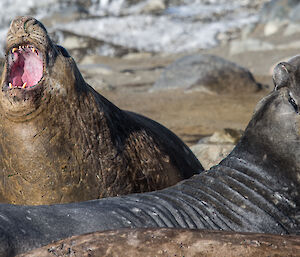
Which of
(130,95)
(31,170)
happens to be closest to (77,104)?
(31,170)

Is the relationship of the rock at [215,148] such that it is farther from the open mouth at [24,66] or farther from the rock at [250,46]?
the rock at [250,46]

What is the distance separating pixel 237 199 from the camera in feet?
11.1

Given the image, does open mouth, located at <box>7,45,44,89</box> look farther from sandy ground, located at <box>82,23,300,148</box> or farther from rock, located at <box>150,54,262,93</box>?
rock, located at <box>150,54,262,93</box>

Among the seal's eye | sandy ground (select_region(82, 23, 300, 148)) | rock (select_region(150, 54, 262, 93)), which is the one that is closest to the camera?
the seal's eye

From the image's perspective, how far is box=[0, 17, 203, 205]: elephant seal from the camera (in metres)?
4.18

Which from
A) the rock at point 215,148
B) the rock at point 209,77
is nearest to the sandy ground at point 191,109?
the rock at point 209,77

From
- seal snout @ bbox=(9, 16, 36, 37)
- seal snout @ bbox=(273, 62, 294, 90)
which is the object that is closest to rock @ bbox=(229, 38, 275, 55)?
seal snout @ bbox=(9, 16, 36, 37)

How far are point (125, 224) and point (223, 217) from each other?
0.51 m

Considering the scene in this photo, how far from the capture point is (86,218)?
3.00m

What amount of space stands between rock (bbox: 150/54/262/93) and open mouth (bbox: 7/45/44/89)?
8409 mm

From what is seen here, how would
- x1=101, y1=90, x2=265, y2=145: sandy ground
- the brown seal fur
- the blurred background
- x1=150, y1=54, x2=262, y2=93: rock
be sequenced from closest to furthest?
the brown seal fur → x1=101, y1=90, x2=265, y2=145: sandy ground → the blurred background → x1=150, y1=54, x2=262, y2=93: rock

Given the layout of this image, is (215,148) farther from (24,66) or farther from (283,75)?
(283,75)

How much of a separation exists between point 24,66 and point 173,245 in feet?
6.98

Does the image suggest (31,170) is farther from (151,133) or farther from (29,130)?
(151,133)
